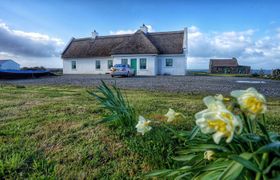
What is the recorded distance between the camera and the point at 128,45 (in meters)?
28.1

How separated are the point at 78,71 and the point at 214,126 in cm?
3246

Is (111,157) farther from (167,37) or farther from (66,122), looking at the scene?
(167,37)

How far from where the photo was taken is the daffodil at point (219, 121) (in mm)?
1016

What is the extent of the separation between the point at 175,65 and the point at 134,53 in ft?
16.3

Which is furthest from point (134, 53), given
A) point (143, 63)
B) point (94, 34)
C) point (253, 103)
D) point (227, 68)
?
point (253, 103)

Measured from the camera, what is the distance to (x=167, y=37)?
29.3 metres

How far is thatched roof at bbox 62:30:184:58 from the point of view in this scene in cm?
2723

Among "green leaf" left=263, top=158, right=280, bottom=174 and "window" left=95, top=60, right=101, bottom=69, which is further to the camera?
"window" left=95, top=60, right=101, bottom=69

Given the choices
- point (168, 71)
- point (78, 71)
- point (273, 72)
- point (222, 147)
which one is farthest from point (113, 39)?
point (222, 147)

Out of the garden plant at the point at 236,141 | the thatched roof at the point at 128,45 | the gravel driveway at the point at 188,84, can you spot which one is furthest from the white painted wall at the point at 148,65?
the garden plant at the point at 236,141

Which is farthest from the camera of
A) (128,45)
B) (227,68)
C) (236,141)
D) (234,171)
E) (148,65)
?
(227,68)

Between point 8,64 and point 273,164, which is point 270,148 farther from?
point 8,64

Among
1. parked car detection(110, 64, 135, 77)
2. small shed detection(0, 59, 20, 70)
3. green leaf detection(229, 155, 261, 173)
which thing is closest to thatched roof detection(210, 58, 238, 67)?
parked car detection(110, 64, 135, 77)

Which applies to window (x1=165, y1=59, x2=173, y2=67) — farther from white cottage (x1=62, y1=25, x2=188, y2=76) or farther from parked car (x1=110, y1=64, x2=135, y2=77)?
parked car (x1=110, y1=64, x2=135, y2=77)
